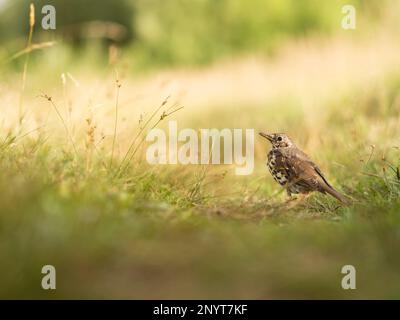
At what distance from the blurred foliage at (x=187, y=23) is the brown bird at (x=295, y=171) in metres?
14.0

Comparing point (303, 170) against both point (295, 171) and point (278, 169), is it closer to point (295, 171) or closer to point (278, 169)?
point (295, 171)

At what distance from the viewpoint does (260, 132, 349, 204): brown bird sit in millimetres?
5527

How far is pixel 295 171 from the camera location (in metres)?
5.64

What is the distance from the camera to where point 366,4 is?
19.3 meters

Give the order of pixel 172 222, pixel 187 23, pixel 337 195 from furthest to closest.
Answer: pixel 187 23, pixel 337 195, pixel 172 222

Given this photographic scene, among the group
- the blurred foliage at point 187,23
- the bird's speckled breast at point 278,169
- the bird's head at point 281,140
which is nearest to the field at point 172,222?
the bird's speckled breast at point 278,169

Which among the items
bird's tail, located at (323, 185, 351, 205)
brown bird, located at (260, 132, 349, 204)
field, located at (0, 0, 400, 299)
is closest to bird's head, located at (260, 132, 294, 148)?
brown bird, located at (260, 132, 349, 204)

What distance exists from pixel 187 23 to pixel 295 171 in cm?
1774

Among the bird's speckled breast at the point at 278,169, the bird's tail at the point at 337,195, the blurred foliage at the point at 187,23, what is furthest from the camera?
the blurred foliage at the point at 187,23

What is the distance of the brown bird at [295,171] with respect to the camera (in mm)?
5527

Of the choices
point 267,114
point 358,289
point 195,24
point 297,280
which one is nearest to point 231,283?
point 297,280

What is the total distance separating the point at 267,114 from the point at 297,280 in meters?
8.44

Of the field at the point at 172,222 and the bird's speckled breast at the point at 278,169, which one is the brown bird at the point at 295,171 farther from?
the field at the point at 172,222

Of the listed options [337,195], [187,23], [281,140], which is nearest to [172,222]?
[337,195]
